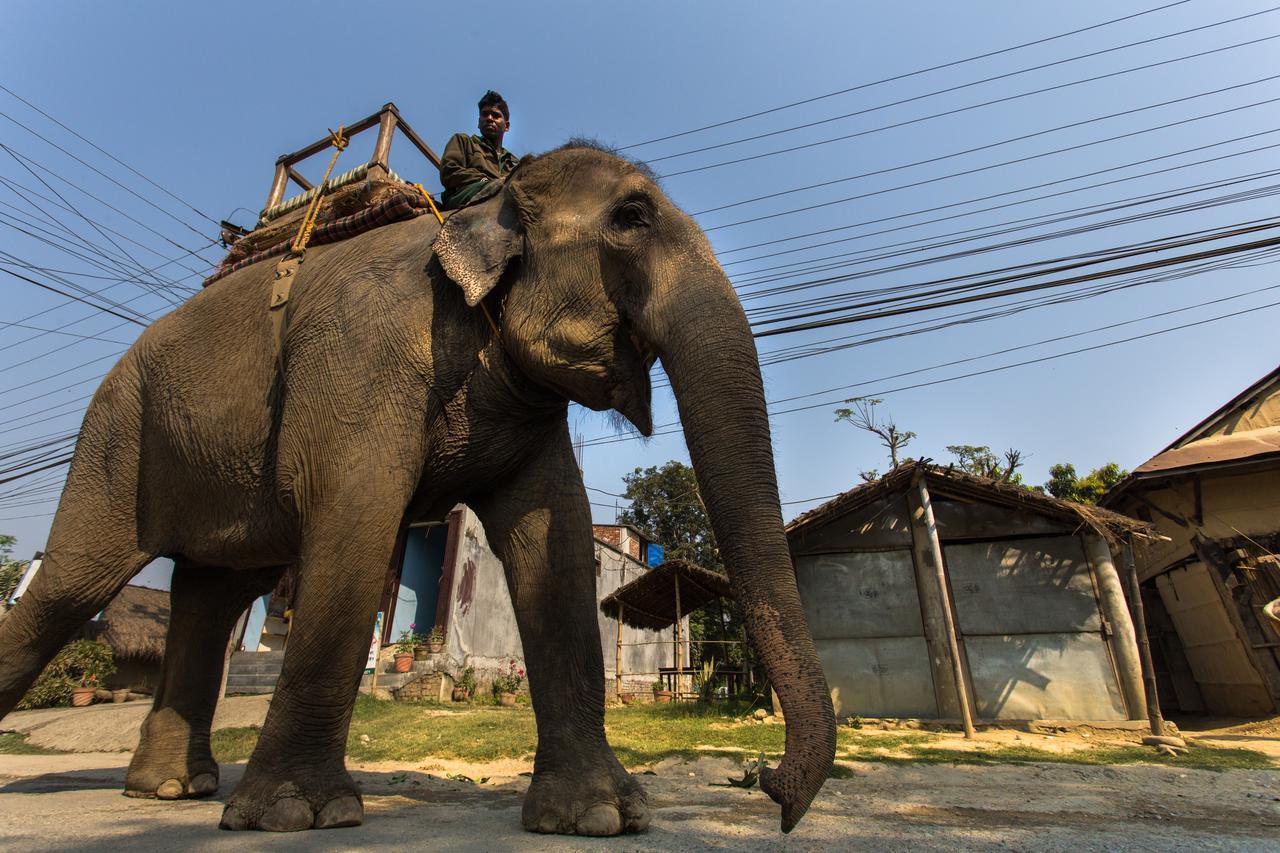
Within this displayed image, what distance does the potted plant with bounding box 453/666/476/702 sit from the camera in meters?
13.1

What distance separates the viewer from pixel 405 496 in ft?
8.32

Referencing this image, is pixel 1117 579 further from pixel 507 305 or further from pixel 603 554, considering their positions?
pixel 603 554

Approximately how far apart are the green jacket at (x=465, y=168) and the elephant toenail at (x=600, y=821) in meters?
2.60

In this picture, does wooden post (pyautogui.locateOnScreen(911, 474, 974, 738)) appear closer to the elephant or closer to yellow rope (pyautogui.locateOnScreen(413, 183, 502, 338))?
the elephant

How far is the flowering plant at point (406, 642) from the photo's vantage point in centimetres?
1324

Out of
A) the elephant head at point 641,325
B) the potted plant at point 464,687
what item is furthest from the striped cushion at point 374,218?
the potted plant at point 464,687

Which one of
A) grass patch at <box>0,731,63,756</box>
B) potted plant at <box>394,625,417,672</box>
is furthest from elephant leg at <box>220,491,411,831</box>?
potted plant at <box>394,625,417,672</box>

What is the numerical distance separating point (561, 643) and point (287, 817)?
40.6 inches

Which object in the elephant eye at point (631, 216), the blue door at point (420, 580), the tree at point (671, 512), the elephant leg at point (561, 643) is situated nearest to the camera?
the elephant leg at point (561, 643)

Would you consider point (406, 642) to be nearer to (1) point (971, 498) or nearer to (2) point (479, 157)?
(1) point (971, 498)

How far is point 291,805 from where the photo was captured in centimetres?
222

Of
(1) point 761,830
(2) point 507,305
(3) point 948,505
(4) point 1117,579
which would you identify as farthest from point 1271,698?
(2) point 507,305

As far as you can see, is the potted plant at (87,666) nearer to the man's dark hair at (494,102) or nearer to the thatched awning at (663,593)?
the thatched awning at (663,593)

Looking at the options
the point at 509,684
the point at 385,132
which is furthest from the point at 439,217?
the point at 509,684
